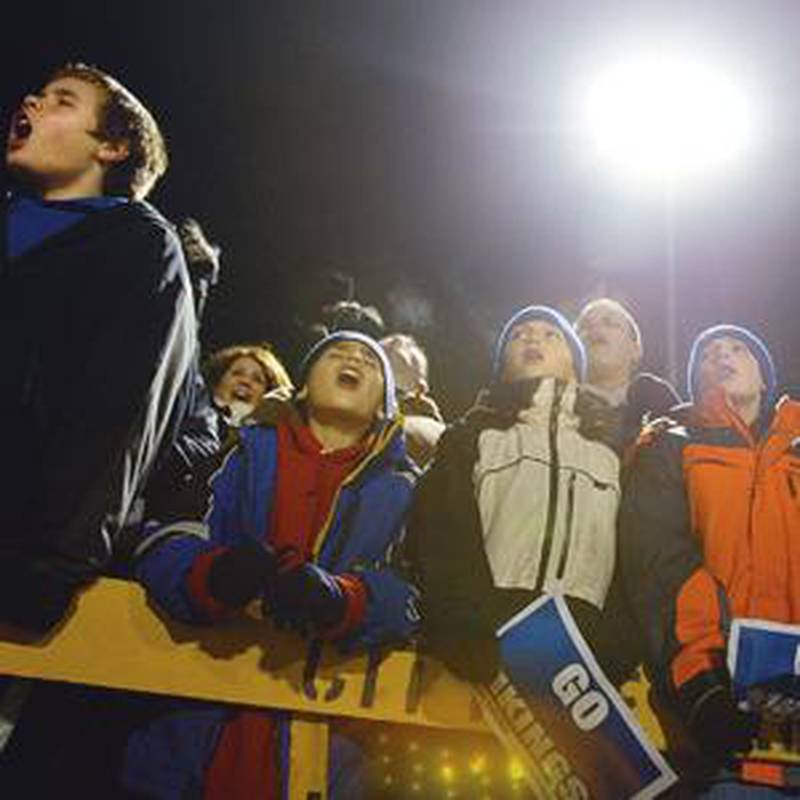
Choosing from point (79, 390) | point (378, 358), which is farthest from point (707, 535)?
point (79, 390)

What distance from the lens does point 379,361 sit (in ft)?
12.8

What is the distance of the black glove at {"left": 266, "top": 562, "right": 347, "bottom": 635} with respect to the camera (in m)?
2.58

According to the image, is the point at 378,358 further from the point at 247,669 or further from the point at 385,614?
the point at 247,669

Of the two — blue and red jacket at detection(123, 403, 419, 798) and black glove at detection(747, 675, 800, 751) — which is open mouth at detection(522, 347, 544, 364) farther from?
Answer: black glove at detection(747, 675, 800, 751)

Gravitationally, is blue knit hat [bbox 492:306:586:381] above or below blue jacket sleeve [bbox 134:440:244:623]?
above

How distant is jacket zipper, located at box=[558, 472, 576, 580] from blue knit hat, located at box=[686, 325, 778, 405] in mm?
1009

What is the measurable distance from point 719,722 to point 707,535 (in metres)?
0.75

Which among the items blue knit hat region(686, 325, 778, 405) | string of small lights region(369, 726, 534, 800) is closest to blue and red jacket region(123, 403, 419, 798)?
string of small lights region(369, 726, 534, 800)

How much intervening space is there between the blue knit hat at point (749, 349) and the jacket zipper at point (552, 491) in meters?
0.79

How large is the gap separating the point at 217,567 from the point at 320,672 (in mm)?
474

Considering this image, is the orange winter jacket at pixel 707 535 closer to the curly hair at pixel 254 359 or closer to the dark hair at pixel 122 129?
the dark hair at pixel 122 129

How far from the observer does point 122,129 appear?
3.02 m

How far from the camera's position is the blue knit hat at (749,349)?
4113 mm

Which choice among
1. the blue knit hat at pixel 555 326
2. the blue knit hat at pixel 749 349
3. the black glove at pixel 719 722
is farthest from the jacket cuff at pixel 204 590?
the blue knit hat at pixel 749 349
